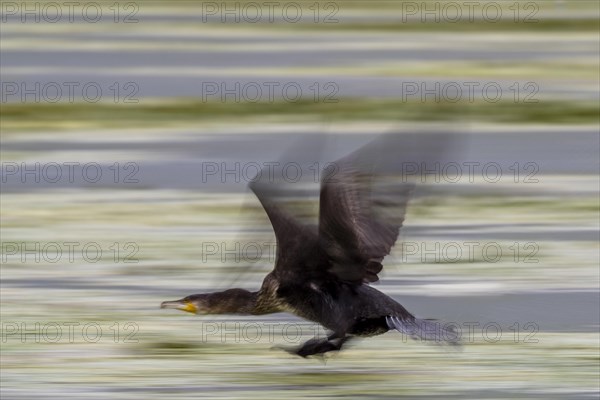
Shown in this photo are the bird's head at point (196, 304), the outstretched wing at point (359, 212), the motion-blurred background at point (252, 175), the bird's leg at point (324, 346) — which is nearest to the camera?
the outstretched wing at point (359, 212)

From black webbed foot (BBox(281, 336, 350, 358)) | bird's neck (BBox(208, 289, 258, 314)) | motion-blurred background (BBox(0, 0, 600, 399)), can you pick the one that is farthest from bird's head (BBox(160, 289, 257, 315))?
black webbed foot (BBox(281, 336, 350, 358))

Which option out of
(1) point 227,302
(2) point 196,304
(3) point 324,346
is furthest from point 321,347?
(2) point 196,304

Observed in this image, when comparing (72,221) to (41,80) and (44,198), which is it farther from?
(41,80)

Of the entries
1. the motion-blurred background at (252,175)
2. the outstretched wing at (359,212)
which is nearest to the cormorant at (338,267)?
the outstretched wing at (359,212)

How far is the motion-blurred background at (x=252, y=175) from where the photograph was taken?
9.55 metres

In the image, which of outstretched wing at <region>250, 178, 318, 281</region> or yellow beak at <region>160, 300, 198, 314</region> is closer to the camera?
outstretched wing at <region>250, 178, 318, 281</region>

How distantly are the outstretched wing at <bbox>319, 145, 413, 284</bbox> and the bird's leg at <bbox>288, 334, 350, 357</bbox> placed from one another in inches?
14.2

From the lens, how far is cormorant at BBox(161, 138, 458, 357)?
8.37 m

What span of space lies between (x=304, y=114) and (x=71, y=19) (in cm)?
874

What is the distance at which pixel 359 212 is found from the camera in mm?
8469

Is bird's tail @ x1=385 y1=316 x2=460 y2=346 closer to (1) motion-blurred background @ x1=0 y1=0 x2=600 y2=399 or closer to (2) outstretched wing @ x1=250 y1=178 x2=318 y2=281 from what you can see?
(1) motion-blurred background @ x1=0 y1=0 x2=600 y2=399

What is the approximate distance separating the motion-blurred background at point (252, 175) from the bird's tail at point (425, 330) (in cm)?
31

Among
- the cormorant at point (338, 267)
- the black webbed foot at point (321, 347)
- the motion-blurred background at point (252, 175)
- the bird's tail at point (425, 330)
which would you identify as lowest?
the motion-blurred background at point (252, 175)

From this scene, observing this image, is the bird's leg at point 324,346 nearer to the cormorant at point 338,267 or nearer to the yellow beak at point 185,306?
the cormorant at point 338,267
